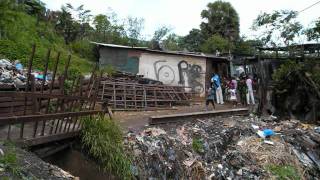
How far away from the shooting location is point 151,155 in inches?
320

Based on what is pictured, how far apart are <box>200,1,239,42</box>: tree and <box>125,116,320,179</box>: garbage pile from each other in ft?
82.1

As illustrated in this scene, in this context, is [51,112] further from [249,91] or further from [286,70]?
[249,91]

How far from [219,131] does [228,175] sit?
2.07 m

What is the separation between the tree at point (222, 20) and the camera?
36.6 meters

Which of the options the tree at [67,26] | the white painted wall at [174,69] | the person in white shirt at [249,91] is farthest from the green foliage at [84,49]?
the person in white shirt at [249,91]

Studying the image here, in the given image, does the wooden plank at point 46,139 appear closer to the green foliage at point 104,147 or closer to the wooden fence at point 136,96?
the green foliage at point 104,147

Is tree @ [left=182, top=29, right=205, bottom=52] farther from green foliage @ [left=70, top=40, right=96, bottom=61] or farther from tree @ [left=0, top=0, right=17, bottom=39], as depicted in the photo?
tree @ [left=0, top=0, right=17, bottom=39]

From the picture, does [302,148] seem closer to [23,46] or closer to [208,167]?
[208,167]

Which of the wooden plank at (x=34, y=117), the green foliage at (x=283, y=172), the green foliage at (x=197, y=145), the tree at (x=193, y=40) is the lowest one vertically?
the green foliage at (x=283, y=172)

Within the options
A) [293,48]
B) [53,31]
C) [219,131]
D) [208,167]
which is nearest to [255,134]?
[219,131]

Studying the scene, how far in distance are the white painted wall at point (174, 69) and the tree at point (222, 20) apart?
14739 millimetres

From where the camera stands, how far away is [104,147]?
274 inches

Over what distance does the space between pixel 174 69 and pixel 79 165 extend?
15.6m

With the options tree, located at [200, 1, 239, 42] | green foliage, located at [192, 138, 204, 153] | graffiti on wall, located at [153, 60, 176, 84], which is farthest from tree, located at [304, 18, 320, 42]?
tree, located at [200, 1, 239, 42]
